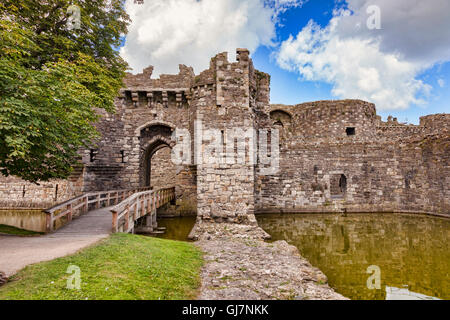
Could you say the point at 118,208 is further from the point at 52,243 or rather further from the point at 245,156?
the point at 245,156

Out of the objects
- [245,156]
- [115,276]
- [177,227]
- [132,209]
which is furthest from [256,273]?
[177,227]

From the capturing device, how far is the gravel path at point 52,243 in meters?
4.47

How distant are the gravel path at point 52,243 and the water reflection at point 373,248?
5729 mm

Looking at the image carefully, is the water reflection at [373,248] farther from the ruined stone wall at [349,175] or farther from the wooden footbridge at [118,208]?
the wooden footbridge at [118,208]

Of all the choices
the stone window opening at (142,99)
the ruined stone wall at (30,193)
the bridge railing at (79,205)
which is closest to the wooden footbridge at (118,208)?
the bridge railing at (79,205)

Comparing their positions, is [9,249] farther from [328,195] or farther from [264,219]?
[328,195]

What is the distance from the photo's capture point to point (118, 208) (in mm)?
6938

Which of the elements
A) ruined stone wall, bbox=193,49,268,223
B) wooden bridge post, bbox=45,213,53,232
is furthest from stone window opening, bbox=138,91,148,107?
wooden bridge post, bbox=45,213,53,232

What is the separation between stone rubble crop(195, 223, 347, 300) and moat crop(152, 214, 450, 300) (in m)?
0.68

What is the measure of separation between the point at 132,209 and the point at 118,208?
1.63 m

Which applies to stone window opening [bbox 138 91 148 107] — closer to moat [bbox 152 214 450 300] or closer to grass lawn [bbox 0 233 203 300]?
moat [bbox 152 214 450 300]

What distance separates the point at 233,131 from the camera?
10.3m

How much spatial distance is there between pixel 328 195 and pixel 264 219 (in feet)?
15.3
